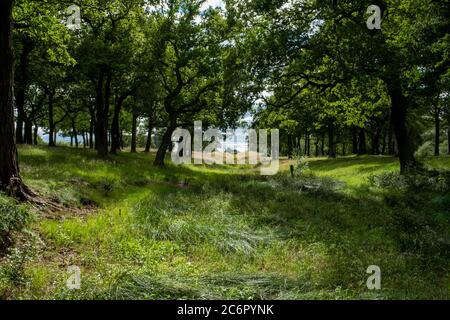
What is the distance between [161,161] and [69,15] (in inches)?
570

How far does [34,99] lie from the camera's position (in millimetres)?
53688

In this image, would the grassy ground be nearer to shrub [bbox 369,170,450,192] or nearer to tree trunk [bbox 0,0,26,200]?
shrub [bbox 369,170,450,192]

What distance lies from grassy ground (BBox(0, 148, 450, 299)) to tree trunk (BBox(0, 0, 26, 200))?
5.45ft

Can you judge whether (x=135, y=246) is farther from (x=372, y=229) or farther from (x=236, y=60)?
(x=236, y=60)

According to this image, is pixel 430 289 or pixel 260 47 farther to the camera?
pixel 260 47

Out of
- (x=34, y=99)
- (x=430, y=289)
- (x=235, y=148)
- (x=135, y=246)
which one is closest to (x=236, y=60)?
(x=135, y=246)

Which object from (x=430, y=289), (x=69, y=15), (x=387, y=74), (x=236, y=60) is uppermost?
(x=69, y=15)

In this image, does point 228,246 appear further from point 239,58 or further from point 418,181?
point 239,58

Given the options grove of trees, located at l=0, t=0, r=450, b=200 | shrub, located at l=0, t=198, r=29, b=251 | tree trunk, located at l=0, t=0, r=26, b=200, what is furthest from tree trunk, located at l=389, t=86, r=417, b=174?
shrub, located at l=0, t=198, r=29, b=251

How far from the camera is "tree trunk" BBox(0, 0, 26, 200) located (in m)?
12.4

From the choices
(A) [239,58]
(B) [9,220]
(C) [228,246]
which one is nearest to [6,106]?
(B) [9,220]

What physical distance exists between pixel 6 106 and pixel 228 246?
7885 millimetres

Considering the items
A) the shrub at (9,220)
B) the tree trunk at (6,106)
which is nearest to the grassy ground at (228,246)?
the shrub at (9,220)
